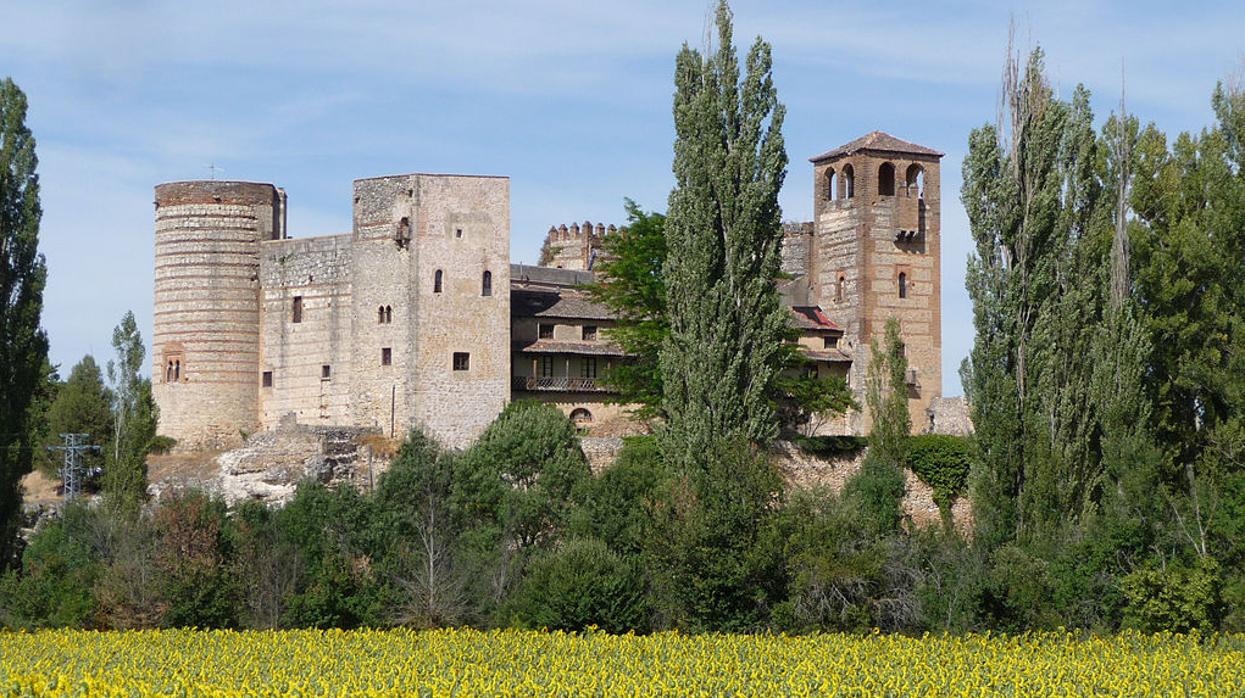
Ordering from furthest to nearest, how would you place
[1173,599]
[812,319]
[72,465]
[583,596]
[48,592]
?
[812,319]
[72,465]
[48,592]
[583,596]
[1173,599]

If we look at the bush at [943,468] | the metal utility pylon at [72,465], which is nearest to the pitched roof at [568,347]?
the bush at [943,468]

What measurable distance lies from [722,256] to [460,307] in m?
12.8

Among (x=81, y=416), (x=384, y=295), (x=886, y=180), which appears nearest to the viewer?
(x=384, y=295)

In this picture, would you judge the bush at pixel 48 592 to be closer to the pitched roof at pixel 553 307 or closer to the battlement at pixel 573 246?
the pitched roof at pixel 553 307

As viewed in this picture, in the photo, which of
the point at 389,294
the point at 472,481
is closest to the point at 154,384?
the point at 389,294

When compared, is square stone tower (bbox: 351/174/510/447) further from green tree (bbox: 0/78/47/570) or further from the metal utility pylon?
green tree (bbox: 0/78/47/570)

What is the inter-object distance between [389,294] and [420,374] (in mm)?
2319

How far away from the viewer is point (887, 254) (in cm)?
5753

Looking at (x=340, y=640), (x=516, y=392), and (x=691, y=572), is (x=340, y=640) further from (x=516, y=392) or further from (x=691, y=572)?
(x=516, y=392)

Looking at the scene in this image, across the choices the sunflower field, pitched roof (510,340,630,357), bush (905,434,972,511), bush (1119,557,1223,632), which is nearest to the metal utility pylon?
pitched roof (510,340,630,357)

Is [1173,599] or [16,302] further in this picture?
[16,302]

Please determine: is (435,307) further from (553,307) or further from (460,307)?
(553,307)

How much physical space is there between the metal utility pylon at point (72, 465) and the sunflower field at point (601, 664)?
66.7ft

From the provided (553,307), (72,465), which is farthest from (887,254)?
(72,465)
